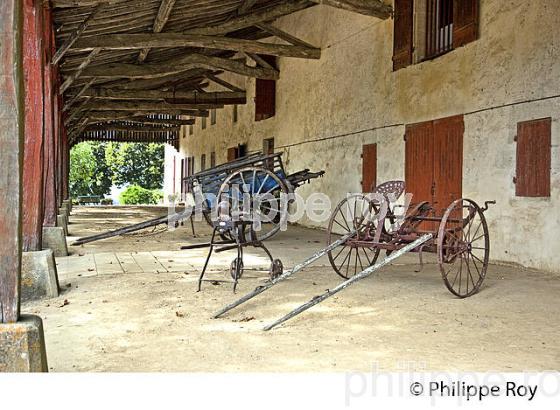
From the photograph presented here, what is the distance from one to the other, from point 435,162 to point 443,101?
3.17 ft

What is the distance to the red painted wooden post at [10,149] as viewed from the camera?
254cm

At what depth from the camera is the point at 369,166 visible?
11227mm

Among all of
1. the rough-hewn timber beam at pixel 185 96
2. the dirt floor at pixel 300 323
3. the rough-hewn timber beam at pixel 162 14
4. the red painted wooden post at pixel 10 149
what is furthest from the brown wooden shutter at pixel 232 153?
the red painted wooden post at pixel 10 149

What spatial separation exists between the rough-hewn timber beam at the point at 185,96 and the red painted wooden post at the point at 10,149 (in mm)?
14690

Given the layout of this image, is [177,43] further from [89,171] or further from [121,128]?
[89,171]

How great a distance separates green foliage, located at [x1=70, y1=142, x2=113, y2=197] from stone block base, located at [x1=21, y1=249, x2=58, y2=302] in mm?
32554

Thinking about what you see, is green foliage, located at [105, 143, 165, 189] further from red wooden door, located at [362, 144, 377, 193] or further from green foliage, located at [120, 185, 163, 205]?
red wooden door, located at [362, 144, 377, 193]

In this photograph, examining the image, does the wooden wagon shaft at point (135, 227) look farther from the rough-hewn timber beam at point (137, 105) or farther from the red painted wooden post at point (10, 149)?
the rough-hewn timber beam at point (137, 105)

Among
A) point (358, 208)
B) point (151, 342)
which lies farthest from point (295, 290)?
point (358, 208)

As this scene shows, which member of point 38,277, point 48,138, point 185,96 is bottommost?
point 38,277

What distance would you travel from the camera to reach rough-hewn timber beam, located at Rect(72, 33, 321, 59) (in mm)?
10344

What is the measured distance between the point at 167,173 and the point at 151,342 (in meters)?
31.1

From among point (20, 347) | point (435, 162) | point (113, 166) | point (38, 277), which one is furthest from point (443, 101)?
point (113, 166)

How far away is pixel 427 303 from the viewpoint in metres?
5.30
